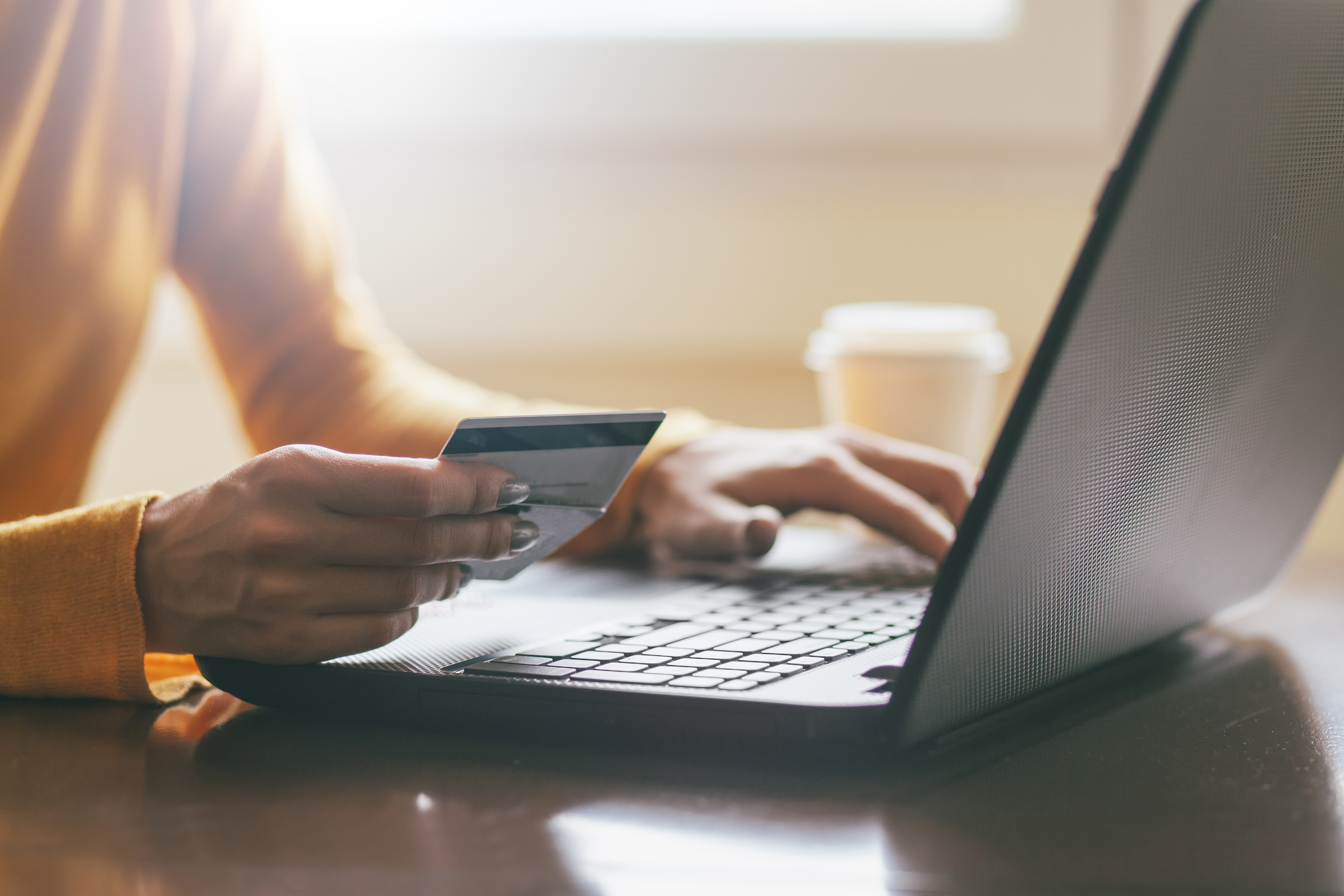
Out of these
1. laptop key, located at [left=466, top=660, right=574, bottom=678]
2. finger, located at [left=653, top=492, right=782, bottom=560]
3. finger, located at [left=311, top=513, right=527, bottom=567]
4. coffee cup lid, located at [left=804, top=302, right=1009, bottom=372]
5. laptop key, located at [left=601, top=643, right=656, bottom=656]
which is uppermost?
finger, located at [left=311, top=513, right=527, bottom=567]

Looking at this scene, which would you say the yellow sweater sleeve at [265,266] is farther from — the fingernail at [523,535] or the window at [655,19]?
the fingernail at [523,535]

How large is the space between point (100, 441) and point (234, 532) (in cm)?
60

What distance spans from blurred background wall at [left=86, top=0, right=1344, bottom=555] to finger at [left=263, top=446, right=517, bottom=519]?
2.95 feet

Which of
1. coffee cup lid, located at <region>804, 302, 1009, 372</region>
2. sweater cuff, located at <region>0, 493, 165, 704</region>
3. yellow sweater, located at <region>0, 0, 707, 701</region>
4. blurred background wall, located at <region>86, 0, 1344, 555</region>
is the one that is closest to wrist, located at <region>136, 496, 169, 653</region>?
sweater cuff, located at <region>0, 493, 165, 704</region>

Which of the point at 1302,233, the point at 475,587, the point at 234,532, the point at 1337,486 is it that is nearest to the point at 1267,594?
the point at 1302,233

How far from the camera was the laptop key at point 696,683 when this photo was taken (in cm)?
36

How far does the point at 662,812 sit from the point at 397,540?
14 cm

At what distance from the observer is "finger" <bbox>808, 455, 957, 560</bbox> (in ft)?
2.14

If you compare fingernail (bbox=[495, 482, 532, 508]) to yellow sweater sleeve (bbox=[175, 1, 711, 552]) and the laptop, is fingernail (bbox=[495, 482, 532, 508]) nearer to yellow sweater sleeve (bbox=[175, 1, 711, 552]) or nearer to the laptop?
the laptop

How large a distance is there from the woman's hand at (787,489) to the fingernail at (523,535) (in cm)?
22

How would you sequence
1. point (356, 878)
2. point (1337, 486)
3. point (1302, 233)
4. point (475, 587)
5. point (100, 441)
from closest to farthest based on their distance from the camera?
point (356, 878) → point (1302, 233) → point (475, 587) → point (100, 441) → point (1337, 486)

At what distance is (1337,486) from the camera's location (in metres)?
1.25

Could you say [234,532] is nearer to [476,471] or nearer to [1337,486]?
[476,471]

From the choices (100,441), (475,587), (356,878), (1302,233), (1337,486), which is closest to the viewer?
(356,878)
